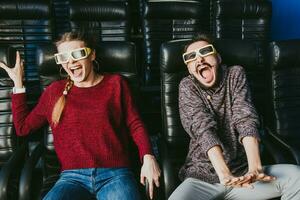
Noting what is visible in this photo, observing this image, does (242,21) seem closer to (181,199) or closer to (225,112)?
(225,112)

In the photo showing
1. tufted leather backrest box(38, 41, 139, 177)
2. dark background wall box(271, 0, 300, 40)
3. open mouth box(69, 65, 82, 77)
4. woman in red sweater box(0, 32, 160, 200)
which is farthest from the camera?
dark background wall box(271, 0, 300, 40)

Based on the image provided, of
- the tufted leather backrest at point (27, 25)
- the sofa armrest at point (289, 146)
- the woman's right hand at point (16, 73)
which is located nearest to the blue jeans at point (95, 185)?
the woman's right hand at point (16, 73)

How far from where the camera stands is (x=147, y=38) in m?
3.38

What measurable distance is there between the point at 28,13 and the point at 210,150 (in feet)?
6.82

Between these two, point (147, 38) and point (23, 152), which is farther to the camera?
point (147, 38)

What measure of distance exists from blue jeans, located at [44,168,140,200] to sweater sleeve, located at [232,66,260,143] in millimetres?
562

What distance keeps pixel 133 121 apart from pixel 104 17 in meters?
1.52

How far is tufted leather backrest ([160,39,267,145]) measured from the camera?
2066 mm

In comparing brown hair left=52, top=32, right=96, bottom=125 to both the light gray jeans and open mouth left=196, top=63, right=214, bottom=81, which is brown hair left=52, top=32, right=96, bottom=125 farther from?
the light gray jeans

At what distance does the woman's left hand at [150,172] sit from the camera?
1724mm

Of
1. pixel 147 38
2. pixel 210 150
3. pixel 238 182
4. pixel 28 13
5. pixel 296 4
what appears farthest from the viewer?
pixel 296 4

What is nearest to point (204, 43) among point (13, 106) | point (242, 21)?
point (13, 106)

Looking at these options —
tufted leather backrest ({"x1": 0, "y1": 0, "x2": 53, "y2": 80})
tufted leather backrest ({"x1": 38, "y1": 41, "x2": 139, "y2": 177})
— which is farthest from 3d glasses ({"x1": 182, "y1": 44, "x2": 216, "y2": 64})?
tufted leather backrest ({"x1": 0, "y1": 0, "x2": 53, "y2": 80})

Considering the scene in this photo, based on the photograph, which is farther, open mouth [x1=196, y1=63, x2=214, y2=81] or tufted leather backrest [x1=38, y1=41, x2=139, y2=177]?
tufted leather backrest [x1=38, y1=41, x2=139, y2=177]
